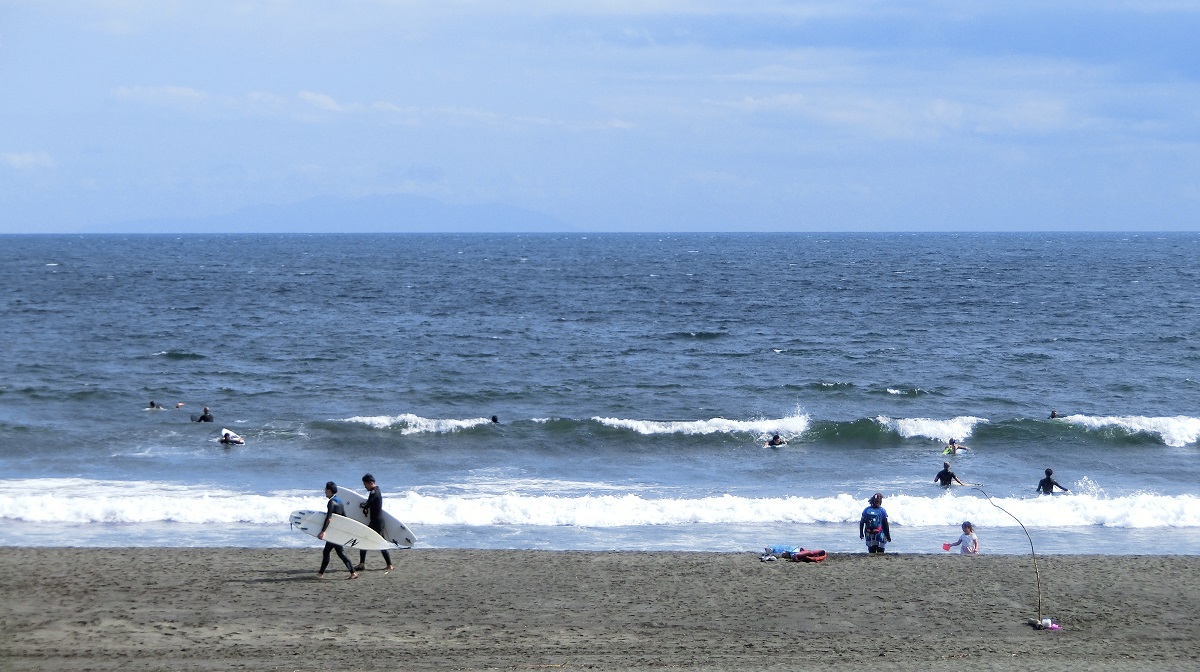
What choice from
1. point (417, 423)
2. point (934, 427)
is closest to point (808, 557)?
point (934, 427)

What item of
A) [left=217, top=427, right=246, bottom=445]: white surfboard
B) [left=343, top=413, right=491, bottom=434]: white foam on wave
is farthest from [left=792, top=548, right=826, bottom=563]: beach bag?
[left=217, top=427, right=246, bottom=445]: white surfboard

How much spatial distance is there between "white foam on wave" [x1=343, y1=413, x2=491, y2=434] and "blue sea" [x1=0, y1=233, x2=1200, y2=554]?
0.41 feet

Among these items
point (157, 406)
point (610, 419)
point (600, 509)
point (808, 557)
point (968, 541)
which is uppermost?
point (610, 419)

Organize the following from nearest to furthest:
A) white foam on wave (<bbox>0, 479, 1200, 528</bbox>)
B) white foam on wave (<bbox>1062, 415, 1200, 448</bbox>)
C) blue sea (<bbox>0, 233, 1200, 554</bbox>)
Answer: white foam on wave (<bbox>0, 479, 1200, 528</bbox>) < blue sea (<bbox>0, 233, 1200, 554</bbox>) < white foam on wave (<bbox>1062, 415, 1200, 448</bbox>)

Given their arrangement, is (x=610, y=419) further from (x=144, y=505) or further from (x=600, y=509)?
(x=144, y=505)

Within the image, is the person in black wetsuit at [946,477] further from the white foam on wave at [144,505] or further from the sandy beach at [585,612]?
the white foam on wave at [144,505]

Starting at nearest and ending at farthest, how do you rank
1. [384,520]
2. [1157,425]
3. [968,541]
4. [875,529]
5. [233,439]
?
1. [384,520]
2. [875,529]
3. [968,541]
4. [233,439]
5. [1157,425]

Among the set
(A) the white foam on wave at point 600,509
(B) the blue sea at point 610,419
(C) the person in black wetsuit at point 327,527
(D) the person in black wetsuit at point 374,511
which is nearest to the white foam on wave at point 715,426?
(B) the blue sea at point 610,419

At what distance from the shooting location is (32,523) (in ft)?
66.9

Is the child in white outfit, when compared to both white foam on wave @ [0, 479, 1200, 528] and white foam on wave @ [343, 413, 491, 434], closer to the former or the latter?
white foam on wave @ [0, 479, 1200, 528]

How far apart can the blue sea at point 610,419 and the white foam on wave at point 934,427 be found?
9 centimetres

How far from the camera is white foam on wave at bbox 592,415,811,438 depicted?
31.1m

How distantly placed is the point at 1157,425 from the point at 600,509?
62.9 feet

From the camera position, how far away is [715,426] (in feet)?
103
